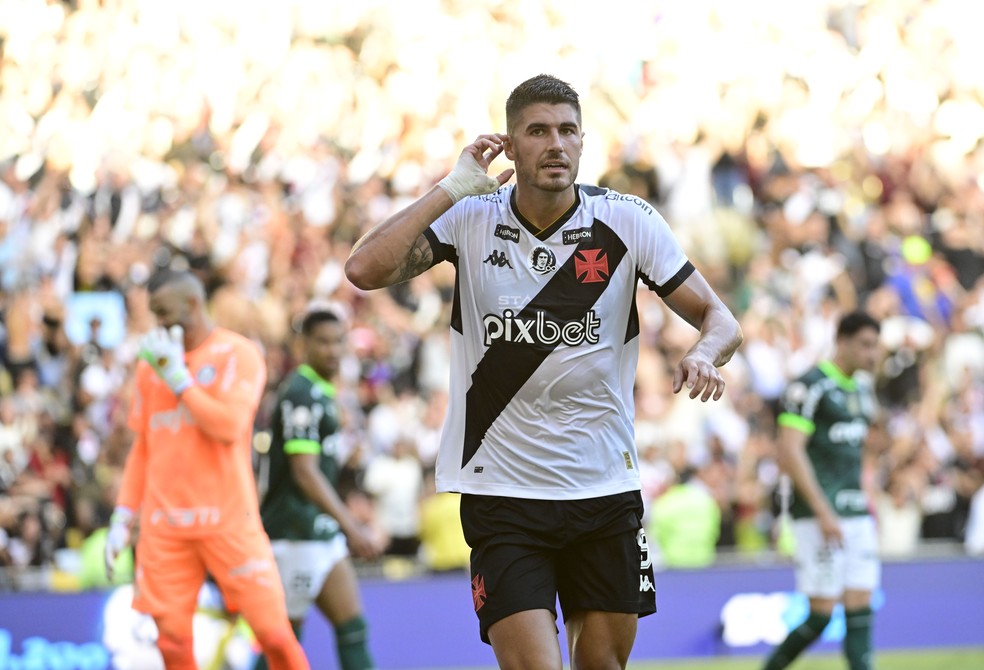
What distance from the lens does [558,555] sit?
5848mm

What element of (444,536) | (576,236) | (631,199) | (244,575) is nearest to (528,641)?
(576,236)

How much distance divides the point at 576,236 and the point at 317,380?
422 cm

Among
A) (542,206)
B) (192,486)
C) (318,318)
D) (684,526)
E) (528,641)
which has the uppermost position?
(542,206)

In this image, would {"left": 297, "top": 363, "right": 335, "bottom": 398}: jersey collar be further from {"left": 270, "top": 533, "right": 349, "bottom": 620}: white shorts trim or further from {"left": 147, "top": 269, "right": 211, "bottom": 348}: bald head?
{"left": 147, "top": 269, "right": 211, "bottom": 348}: bald head

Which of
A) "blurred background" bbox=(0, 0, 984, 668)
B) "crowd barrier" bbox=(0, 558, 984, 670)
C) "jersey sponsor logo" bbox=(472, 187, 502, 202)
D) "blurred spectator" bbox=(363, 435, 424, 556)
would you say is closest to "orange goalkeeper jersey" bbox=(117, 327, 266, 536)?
"jersey sponsor logo" bbox=(472, 187, 502, 202)

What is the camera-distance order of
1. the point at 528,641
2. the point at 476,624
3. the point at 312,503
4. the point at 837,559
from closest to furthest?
the point at 528,641 < the point at 312,503 < the point at 837,559 < the point at 476,624

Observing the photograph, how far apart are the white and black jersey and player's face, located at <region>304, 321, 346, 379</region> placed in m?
3.87

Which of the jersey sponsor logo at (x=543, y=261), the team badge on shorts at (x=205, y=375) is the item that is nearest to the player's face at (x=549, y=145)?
the jersey sponsor logo at (x=543, y=261)

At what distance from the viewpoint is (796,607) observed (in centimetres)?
1314

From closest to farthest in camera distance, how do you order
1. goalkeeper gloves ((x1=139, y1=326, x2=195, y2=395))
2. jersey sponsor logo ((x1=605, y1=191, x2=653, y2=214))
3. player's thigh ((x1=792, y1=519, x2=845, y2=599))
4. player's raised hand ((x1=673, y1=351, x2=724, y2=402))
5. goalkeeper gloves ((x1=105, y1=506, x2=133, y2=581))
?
player's raised hand ((x1=673, y1=351, x2=724, y2=402)), jersey sponsor logo ((x1=605, y1=191, x2=653, y2=214)), goalkeeper gloves ((x1=139, y1=326, x2=195, y2=395)), goalkeeper gloves ((x1=105, y1=506, x2=133, y2=581)), player's thigh ((x1=792, y1=519, x2=845, y2=599))

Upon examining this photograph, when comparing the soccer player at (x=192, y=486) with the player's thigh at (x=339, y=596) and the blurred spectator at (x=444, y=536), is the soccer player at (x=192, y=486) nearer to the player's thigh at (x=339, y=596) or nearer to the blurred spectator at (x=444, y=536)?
the player's thigh at (x=339, y=596)

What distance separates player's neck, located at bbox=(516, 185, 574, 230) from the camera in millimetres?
5859

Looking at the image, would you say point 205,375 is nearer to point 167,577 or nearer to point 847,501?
point 167,577

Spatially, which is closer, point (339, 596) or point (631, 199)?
point (631, 199)
